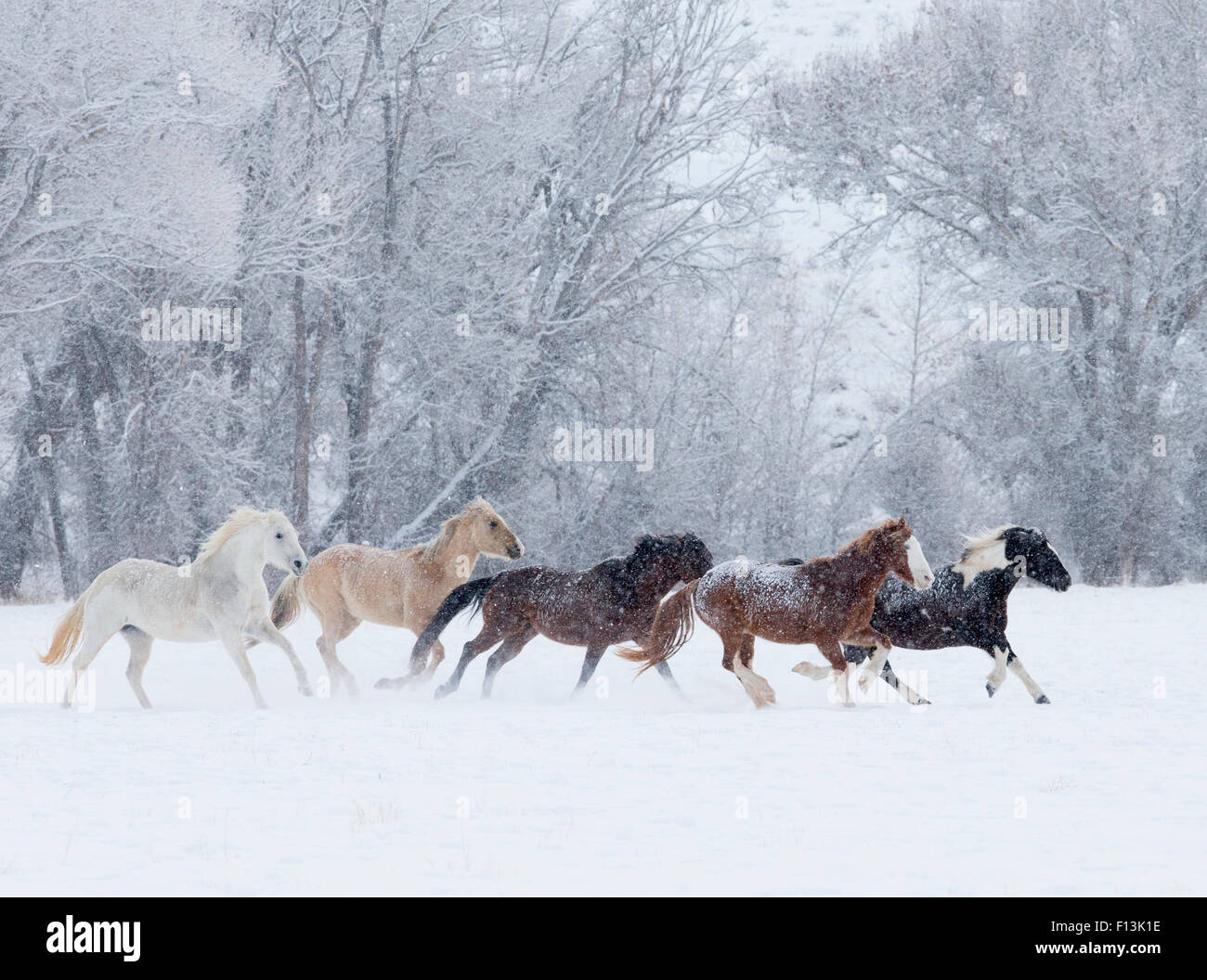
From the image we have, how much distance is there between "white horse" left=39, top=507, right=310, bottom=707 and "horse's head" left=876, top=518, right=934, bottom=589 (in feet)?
12.2

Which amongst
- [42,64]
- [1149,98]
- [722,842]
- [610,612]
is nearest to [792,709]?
[610,612]

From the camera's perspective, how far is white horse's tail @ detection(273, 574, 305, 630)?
10.4m

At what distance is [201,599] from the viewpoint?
8.77 meters

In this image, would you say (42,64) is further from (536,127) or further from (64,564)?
(64,564)

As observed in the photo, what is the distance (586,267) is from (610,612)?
1375 cm

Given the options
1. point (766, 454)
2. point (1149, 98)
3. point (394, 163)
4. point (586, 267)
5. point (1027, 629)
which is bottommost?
point (1027, 629)

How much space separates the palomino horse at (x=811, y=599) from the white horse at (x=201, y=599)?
2.76 metres

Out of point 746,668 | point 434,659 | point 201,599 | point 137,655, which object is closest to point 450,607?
point 434,659

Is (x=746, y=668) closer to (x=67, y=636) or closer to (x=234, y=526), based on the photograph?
(x=234, y=526)

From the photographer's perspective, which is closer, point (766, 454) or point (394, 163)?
point (394, 163)

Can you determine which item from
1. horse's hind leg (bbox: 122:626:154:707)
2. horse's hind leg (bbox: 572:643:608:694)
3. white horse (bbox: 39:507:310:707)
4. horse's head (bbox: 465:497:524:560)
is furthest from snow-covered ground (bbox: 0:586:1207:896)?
horse's head (bbox: 465:497:524:560)

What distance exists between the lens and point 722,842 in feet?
16.3

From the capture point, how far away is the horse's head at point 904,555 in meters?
8.40

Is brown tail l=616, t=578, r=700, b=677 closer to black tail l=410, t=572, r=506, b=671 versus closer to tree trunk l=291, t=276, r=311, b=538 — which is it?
black tail l=410, t=572, r=506, b=671
